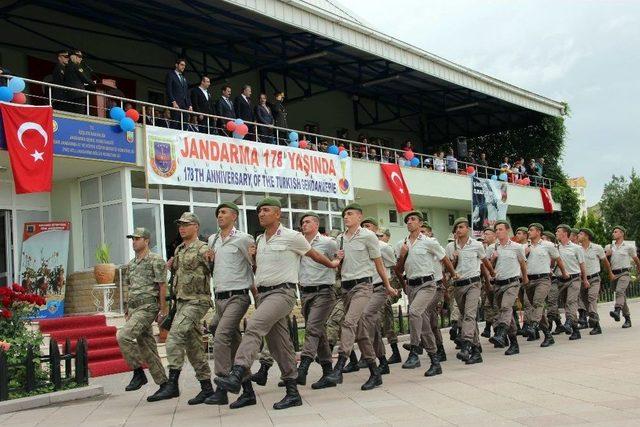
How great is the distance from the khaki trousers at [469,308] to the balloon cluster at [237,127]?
365 inches

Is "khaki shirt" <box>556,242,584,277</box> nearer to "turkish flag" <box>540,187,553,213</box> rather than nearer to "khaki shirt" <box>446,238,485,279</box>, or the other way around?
"khaki shirt" <box>446,238,485,279</box>

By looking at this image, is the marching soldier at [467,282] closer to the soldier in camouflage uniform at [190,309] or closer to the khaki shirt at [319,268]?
the khaki shirt at [319,268]

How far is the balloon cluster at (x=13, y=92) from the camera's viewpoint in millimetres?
14219

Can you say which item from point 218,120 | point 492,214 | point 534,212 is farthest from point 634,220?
point 218,120

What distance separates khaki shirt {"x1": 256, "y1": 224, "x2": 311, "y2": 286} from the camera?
26.1ft

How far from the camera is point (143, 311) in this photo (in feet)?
30.3

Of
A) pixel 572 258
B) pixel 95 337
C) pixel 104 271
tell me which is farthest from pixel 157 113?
pixel 572 258

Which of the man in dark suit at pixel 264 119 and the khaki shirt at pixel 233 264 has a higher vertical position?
the man in dark suit at pixel 264 119

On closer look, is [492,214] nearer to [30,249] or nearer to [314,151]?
[314,151]

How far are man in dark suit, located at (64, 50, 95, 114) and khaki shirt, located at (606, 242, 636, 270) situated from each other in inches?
438

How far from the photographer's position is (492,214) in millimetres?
30547

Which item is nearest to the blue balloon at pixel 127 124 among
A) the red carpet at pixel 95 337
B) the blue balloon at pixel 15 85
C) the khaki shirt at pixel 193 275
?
the blue balloon at pixel 15 85

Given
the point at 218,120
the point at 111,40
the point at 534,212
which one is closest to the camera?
the point at 218,120

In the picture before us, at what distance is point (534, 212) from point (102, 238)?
23.3 meters
